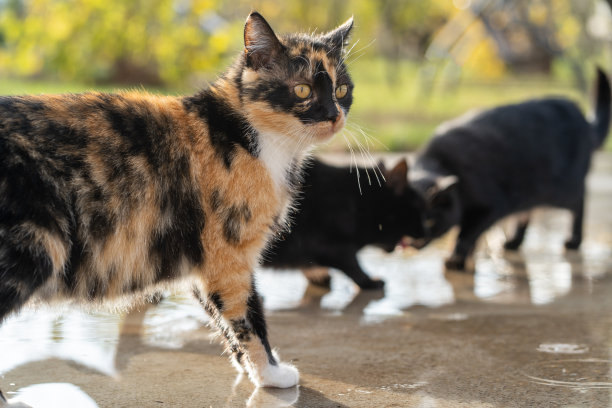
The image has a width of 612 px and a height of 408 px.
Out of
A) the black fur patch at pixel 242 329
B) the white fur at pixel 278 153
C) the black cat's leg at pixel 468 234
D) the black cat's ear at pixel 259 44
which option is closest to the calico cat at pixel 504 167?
the black cat's leg at pixel 468 234

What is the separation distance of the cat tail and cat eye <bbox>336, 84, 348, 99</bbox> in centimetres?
359

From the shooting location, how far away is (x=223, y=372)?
292 cm

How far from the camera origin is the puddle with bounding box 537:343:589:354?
122 inches

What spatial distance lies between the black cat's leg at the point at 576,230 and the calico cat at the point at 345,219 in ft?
4.85

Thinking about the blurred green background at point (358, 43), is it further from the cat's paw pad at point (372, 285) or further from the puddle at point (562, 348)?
the puddle at point (562, 348)

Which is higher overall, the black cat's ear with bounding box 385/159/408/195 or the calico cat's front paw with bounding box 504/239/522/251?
the black cat's ear with bounding box 385/159/408/195

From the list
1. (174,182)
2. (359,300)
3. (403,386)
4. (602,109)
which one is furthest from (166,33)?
(403,386)

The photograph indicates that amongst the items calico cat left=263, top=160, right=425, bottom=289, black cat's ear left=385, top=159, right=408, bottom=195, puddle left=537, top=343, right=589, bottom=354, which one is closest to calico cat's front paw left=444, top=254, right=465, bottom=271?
calico cat left=263, top=160, right=425, bottom=289

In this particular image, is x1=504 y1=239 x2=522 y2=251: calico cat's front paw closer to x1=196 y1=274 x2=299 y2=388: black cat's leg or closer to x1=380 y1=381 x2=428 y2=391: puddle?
x1=380 y1=381 x2=428 y2=391: puddle

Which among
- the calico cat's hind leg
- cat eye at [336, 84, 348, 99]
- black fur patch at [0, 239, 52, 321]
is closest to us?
black fur patch at [0, 239, 52, 321]

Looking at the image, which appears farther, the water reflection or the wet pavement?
the water reflection

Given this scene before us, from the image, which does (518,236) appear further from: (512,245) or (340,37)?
(340,37)

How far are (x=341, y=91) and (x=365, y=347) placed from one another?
1.17 m

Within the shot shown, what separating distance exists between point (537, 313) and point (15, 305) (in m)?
2.70
